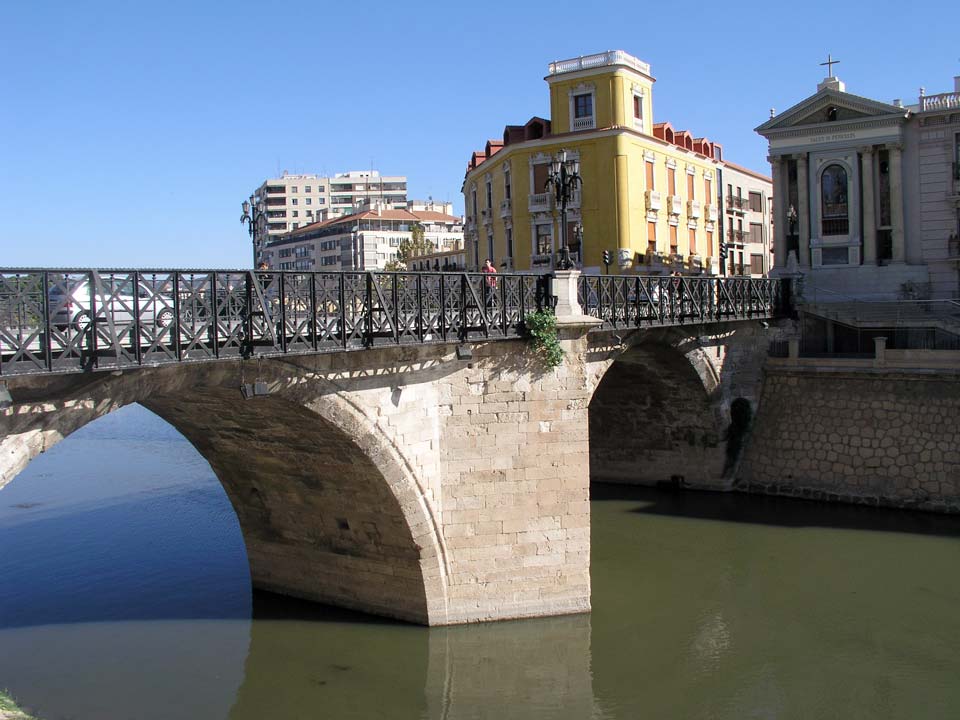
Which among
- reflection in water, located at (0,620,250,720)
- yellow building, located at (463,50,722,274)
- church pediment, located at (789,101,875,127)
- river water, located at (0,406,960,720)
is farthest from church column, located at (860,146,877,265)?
reflection in water, located at (0,620,250,720)

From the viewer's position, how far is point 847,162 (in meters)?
32.9

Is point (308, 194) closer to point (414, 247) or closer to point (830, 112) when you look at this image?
point (414, 247)

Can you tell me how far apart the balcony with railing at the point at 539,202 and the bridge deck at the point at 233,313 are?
772 inches

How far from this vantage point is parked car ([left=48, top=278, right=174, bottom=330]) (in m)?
10.4

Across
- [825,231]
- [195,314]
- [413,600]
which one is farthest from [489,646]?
[825,231]

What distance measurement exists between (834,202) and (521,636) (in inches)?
887

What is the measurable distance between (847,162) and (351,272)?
79.7ft

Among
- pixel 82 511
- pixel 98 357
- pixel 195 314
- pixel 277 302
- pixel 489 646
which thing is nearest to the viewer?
pixel 98 357

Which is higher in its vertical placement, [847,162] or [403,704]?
[847,162]

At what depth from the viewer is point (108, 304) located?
10.7 m

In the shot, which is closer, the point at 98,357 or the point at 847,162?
the point at 98,357

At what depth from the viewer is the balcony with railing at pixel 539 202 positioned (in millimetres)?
36812

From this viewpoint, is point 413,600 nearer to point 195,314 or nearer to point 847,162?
point 195,314

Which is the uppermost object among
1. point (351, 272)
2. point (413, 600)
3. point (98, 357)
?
point (351, 272)
